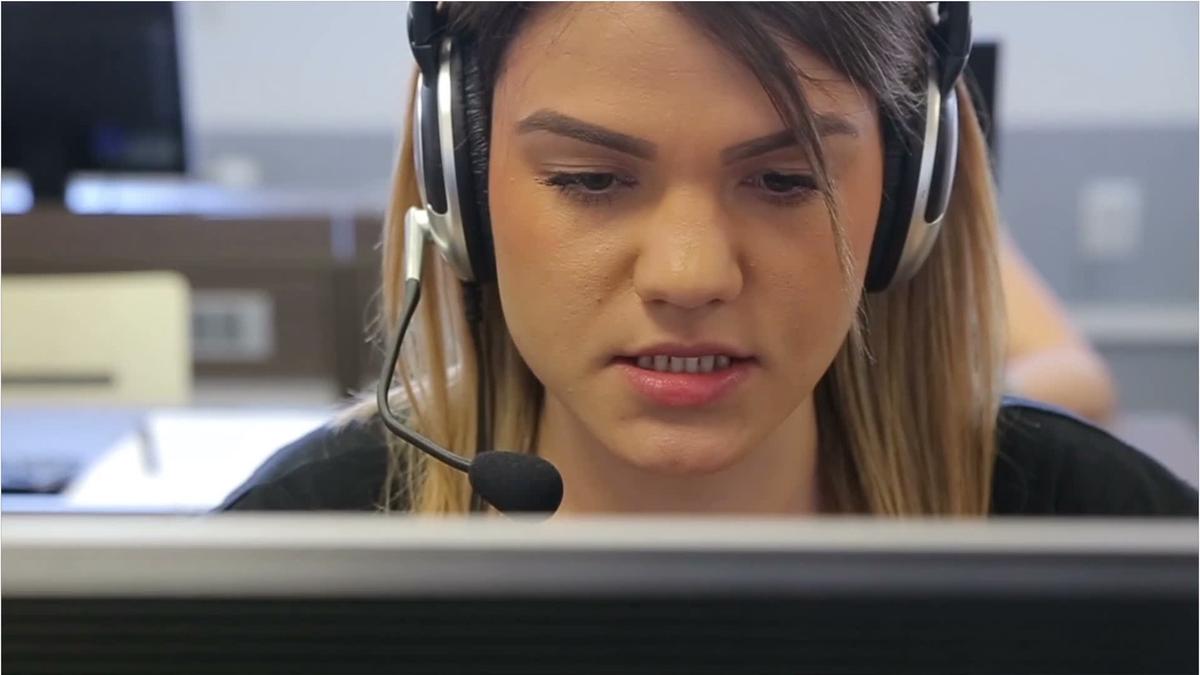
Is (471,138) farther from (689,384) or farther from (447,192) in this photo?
(689,384)

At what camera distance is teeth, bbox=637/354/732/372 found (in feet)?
1.92

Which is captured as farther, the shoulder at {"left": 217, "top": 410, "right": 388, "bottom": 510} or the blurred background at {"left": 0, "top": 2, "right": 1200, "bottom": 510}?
the blurred background at {"left": 0, "top": 2, "right": 1200, "bottom": 510}

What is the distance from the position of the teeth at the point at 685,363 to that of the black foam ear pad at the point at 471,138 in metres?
0.11

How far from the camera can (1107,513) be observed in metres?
0.81

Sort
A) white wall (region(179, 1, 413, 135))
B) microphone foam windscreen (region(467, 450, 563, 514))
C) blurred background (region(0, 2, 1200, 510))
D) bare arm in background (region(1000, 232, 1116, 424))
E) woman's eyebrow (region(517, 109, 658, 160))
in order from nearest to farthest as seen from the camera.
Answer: microphone foam windscreen (region(467, 450, 563, 514)) < woman's eyebrow (region(517, 109, 658, 160)) < blurred background (region(0, 2, 1200, 510)) < bare arm in background (region(1000, 232, 1116, 424)) < white wall (region(179, 1, 413, 135))

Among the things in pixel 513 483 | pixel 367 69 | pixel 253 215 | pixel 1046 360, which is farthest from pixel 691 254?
pixel 367 69

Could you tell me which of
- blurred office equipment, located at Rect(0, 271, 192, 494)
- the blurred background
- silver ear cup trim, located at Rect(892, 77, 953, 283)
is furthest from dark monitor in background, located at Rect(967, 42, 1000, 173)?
blurred office equipment, located at Rect(0, 271, 192, 494)

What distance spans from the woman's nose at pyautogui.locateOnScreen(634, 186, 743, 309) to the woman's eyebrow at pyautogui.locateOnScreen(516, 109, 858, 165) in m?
0.02

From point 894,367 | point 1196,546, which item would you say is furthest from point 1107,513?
point 1196,546

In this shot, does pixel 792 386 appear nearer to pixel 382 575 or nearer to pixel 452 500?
pixel 452 500

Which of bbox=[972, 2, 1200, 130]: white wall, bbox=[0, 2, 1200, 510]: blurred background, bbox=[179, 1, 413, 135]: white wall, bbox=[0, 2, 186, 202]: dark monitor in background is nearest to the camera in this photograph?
bbox=[0, 2, 1200, 510]: blurred background

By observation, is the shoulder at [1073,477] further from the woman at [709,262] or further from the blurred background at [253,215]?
the blurred background at [253,215]

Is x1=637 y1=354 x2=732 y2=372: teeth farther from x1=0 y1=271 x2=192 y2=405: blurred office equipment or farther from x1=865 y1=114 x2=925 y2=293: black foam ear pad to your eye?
x1=0 y1=271 x2=192 y2=405: blurred office equipment

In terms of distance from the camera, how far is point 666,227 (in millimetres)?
546
